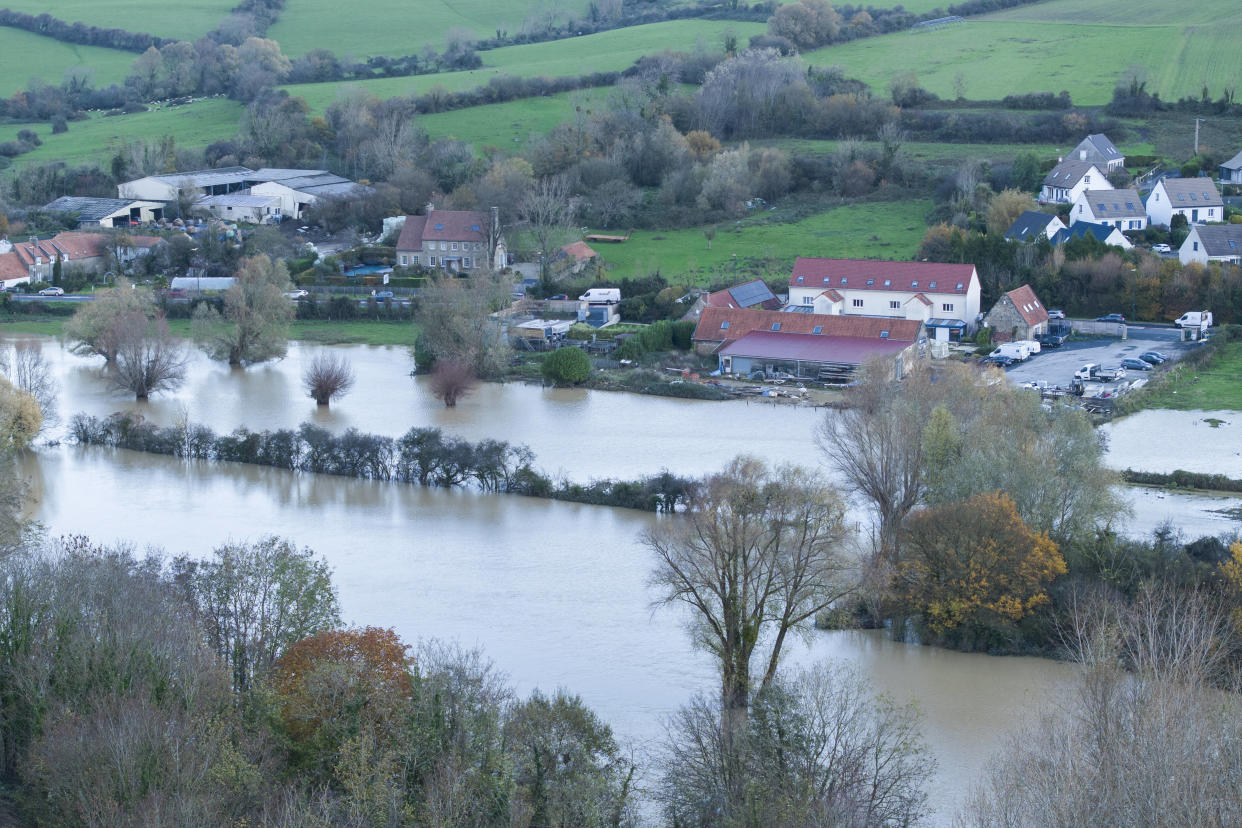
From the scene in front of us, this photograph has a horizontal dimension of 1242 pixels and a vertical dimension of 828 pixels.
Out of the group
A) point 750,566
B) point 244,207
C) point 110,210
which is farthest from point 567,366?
point 110,210

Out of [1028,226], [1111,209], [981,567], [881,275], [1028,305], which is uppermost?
[1111,209]

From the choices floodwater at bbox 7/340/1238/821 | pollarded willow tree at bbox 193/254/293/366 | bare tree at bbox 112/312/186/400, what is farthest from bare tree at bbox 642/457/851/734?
pollarded willow tree at bbox 193/254/293/366

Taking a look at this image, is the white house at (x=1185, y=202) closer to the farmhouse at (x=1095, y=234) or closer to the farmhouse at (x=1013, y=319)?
the farmhouse at (x=1095, y=234)

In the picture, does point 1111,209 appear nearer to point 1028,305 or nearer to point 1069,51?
point 1028,305

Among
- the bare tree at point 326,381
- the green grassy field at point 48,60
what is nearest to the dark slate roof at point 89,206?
the green grassy field at point 48,60

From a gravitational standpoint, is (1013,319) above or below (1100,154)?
below

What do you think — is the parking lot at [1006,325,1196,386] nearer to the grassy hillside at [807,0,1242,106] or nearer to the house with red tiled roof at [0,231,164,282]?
the grassy hillside at [807,0,1242,106]

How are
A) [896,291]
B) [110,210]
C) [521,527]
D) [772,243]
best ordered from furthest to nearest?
[110,210], [772,243], [896,291], [521,527]

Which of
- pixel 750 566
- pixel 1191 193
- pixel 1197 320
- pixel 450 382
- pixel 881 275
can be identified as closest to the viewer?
pixel 750 566

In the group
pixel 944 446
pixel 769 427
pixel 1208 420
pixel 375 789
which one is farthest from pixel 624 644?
pixel 1208 420
